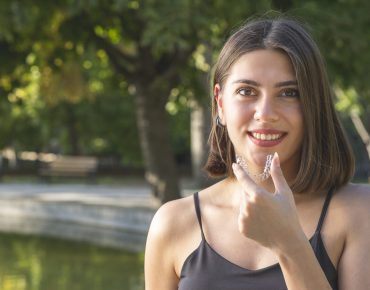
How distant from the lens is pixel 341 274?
1.96 m

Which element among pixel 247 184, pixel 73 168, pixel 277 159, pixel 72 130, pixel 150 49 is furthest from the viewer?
pixel 72 130

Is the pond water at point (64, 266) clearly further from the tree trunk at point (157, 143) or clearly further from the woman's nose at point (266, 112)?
the woman's nose at point (266, 112)

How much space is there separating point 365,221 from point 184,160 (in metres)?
28.3

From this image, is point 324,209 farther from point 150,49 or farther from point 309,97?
point 150,49

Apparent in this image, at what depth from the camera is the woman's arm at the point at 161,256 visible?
2191 mm

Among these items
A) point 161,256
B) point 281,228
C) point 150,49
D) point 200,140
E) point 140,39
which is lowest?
point 200,140


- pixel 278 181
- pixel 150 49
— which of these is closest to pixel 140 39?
pixel 150 49

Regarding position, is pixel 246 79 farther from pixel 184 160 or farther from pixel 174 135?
pixel 184 160

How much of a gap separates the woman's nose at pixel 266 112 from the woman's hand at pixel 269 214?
18 cm

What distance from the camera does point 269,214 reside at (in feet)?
5.69

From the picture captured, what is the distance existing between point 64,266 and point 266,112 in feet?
31.6

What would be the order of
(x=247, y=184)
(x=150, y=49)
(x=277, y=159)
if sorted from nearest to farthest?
(x=247, y=184) < (x=277, y=159) < (x=150, y=49)

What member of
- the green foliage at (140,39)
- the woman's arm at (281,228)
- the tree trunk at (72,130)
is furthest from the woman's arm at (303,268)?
the tree trunk at (72,130)

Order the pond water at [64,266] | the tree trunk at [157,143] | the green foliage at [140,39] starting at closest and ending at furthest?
the pond water at [64,266] → the green foliage at [140,39] → the tree trunk at [157,143]
